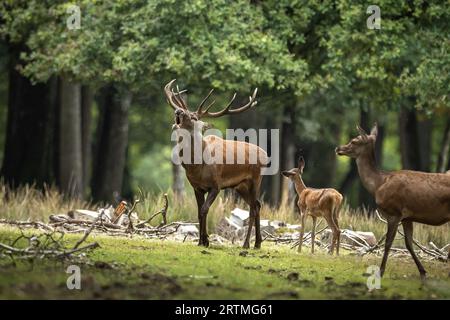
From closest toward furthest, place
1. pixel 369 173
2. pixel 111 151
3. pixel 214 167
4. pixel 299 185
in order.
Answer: pixel 369 173, pixel 214 167, pixel 299 185, pixel 111 151

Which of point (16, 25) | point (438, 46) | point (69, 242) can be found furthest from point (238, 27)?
point (69, 242)

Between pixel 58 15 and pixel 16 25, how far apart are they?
111cm

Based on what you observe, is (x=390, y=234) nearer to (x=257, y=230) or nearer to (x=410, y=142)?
(x=257, y=230)

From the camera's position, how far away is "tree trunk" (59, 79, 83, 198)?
26.5 metres

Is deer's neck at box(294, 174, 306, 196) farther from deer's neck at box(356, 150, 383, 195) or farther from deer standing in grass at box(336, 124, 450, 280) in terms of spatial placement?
deer standing in grass at box(336, 124, 450, 280)

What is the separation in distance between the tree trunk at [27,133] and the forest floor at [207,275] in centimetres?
1284

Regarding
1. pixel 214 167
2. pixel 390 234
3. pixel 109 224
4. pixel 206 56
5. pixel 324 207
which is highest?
pixel 206 56

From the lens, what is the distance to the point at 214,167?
14.4 meters

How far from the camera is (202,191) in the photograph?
14672 millimetres

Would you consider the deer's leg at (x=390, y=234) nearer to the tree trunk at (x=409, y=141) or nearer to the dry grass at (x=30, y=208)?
the dry grass at (x=30, y=208)

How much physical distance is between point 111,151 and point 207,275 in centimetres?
1803

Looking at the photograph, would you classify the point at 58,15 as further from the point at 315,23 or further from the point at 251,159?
the point at 251,159

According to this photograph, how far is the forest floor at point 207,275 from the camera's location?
9469 millimetres

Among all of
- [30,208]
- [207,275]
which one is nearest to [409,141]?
[30,208]
